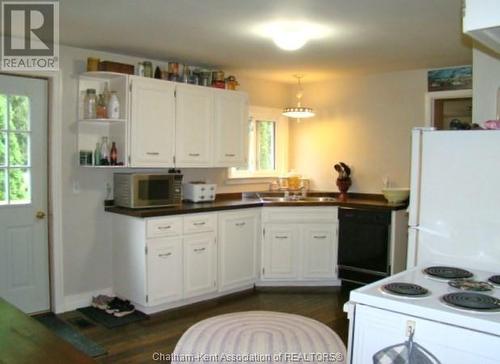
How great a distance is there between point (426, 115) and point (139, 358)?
12.0 ft

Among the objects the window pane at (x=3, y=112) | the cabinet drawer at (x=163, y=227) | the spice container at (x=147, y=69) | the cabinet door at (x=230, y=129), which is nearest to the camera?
→ the window pane at (x=3, y=112)

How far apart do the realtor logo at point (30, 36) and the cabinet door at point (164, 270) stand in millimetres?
1750

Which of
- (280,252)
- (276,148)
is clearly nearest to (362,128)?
(276,148)

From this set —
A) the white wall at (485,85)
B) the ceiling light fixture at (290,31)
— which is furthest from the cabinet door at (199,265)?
the white wall at (485,85)

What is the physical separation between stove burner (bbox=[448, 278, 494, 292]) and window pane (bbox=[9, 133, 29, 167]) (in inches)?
132

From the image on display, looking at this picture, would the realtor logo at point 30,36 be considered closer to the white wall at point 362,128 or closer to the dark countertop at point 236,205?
the dark countertop at point 236,205

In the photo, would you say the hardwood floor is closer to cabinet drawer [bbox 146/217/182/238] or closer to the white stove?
cabinet drawer [bbox 146/217/182/238]

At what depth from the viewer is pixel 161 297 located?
3863 mm

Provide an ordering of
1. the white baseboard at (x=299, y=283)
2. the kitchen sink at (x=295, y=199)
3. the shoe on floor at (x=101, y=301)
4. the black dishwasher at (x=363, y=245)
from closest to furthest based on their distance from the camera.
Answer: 1. the shoe on floor at (x=101, y=301)
2. the black dishwasher at (x=363, y=245)
3. the white baseboard at (x=299, y=283)
4. the kitchen sink at (x=295, y=199)

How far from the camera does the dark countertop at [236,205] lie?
385 cm

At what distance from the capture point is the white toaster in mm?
4484

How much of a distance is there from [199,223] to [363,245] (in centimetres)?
169

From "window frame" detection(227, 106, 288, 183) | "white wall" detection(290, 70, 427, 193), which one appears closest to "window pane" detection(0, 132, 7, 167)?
"window frame" detection(227, 106, 288, 183)

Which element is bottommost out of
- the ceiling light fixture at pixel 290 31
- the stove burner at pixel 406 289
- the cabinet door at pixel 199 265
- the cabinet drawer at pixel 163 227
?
the cabinet door at pixel 199 265
